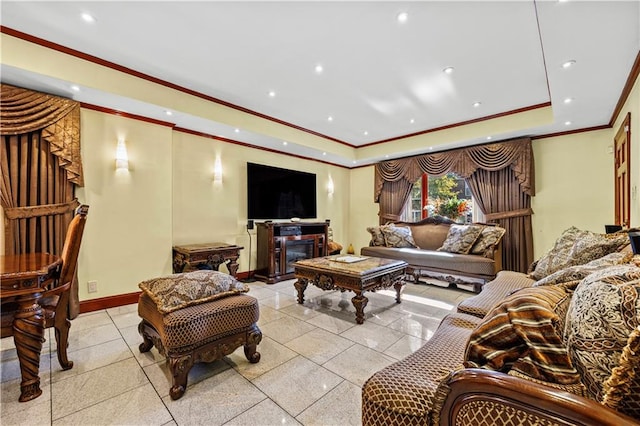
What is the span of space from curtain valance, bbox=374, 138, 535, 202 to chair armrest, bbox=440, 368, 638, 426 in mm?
4410

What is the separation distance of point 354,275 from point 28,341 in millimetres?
2383

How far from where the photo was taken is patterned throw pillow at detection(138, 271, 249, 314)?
1778 millimetres

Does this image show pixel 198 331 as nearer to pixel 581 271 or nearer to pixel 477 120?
pixel 581 271

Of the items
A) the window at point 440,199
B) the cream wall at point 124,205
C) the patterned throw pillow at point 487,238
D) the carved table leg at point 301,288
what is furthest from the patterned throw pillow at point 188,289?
the window at point 440,199

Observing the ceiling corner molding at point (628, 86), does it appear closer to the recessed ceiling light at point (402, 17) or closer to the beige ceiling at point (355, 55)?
the beige ceiling at point (355, 55)

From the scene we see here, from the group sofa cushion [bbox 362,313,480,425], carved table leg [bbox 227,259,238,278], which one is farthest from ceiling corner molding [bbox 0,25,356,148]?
sofa cushion [bbox 362,313,480,425]

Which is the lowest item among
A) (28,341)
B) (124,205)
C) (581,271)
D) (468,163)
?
(28,341)

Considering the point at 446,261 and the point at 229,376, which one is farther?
the point at 446,261

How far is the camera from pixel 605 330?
0.71m

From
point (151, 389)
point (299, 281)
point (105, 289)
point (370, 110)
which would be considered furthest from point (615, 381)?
point (105, 289)

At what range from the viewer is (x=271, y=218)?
4879 mm

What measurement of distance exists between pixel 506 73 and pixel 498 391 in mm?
3188

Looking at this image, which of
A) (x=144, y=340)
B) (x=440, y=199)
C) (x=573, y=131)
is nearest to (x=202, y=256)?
(x=144, y=340)

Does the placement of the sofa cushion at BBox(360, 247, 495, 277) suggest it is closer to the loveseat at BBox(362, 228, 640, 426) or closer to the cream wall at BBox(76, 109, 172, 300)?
the loveseat at BBox(362, 228, 640, 426)
